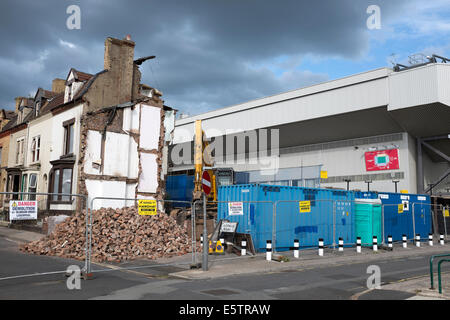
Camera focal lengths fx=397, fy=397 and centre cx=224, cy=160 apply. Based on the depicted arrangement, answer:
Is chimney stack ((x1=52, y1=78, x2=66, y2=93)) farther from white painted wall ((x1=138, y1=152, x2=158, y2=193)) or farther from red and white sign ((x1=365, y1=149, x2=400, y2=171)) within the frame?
red and white sign ((x1=365, y1=149, x2=400, y2=171))

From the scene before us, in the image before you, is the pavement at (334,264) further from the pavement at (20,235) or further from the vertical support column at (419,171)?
the vertical support column at (419,171)

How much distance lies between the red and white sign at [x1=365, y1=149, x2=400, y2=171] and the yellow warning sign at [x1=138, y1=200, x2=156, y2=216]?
3070cm

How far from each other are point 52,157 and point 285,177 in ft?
87.6

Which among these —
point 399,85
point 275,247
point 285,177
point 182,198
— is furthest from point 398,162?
point 275,247

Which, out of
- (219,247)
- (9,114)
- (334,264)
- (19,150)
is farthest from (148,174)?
(9,114)

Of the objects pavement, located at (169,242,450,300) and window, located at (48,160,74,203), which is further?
window, located at (48,160,74,203)

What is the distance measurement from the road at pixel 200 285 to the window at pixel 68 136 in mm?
12360

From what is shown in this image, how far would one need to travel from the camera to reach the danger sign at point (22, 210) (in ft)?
34.9

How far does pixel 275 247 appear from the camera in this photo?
17.2 meters

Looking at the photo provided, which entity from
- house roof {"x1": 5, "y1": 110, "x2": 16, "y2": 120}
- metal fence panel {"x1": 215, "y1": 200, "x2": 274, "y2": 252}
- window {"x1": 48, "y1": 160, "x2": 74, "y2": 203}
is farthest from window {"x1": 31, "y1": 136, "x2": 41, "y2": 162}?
metal fence panel {"x1": 215, "y1": 200, "x2": 274, "y2": 252}

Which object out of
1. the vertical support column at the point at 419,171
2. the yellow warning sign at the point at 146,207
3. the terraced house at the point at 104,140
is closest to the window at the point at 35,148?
the terraced house at the point at 104,140

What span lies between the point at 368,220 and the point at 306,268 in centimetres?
871

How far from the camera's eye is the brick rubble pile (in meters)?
15.9
